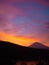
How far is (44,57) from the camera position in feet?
70.2

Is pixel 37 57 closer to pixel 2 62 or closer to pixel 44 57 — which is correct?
pixel 44 57

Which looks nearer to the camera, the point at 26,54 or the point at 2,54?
the point at 2,54

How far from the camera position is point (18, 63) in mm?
18906

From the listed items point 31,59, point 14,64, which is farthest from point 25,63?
point 14,64

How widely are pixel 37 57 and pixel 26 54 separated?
5.29ft

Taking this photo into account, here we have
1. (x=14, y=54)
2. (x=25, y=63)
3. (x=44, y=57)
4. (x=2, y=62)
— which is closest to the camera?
(x=2, y=62)

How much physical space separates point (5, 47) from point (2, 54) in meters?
2.33

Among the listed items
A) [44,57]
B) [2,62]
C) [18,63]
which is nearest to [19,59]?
[18,63]

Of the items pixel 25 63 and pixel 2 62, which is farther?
pixel 25 63

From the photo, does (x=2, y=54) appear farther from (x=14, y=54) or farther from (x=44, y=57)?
(x=44, y=57)

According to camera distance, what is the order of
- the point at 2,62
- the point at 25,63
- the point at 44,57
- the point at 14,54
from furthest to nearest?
the point at 44,57, the point at 25,63, the point at 14,54, the point at 2,62

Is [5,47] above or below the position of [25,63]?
above

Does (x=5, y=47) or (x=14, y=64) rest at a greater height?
(x=5, y=47)

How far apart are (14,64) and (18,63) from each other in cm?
89
